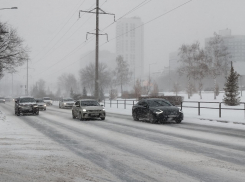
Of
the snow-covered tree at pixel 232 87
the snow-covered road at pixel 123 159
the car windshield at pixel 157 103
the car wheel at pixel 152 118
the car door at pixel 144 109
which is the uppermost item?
the snow-covered tree at pixel 232 87

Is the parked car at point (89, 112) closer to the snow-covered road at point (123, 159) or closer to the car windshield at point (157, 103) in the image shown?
the car windshield at point (157, 103)

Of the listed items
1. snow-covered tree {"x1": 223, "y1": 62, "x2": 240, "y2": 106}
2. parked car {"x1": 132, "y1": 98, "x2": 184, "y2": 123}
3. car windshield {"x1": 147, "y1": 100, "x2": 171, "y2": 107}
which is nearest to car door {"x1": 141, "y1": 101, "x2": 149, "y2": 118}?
parked car {"x1": 132, "y1": 98, "x2": 184, "y2": 123}

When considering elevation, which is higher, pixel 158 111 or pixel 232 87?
pixel 232 87

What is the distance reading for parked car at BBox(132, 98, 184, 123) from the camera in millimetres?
20312

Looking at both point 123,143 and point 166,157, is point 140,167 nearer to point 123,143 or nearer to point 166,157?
point 166,157

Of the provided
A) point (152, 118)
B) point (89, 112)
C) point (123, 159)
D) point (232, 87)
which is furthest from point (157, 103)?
point (232, 87)

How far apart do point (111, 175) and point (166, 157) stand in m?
2.46

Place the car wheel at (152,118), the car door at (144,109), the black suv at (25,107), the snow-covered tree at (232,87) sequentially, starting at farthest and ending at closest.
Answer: the snow-covered tree at (232,87) < the black suv at (25,107) < the car door at (144,109) < the car wheel at (152,118)

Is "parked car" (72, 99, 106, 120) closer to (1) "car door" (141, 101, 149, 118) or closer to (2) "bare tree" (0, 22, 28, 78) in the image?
(1) "car door" (141, 101, 149, 118)

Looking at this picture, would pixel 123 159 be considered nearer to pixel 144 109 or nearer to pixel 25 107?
pixel 144 109

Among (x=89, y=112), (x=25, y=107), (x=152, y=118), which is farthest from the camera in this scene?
(x=25, y=107)

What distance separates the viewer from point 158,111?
67.1 ft

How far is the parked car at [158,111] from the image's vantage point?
20.3 m

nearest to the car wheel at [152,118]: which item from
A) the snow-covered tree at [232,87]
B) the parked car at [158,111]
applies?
the parked car at [158,111]
